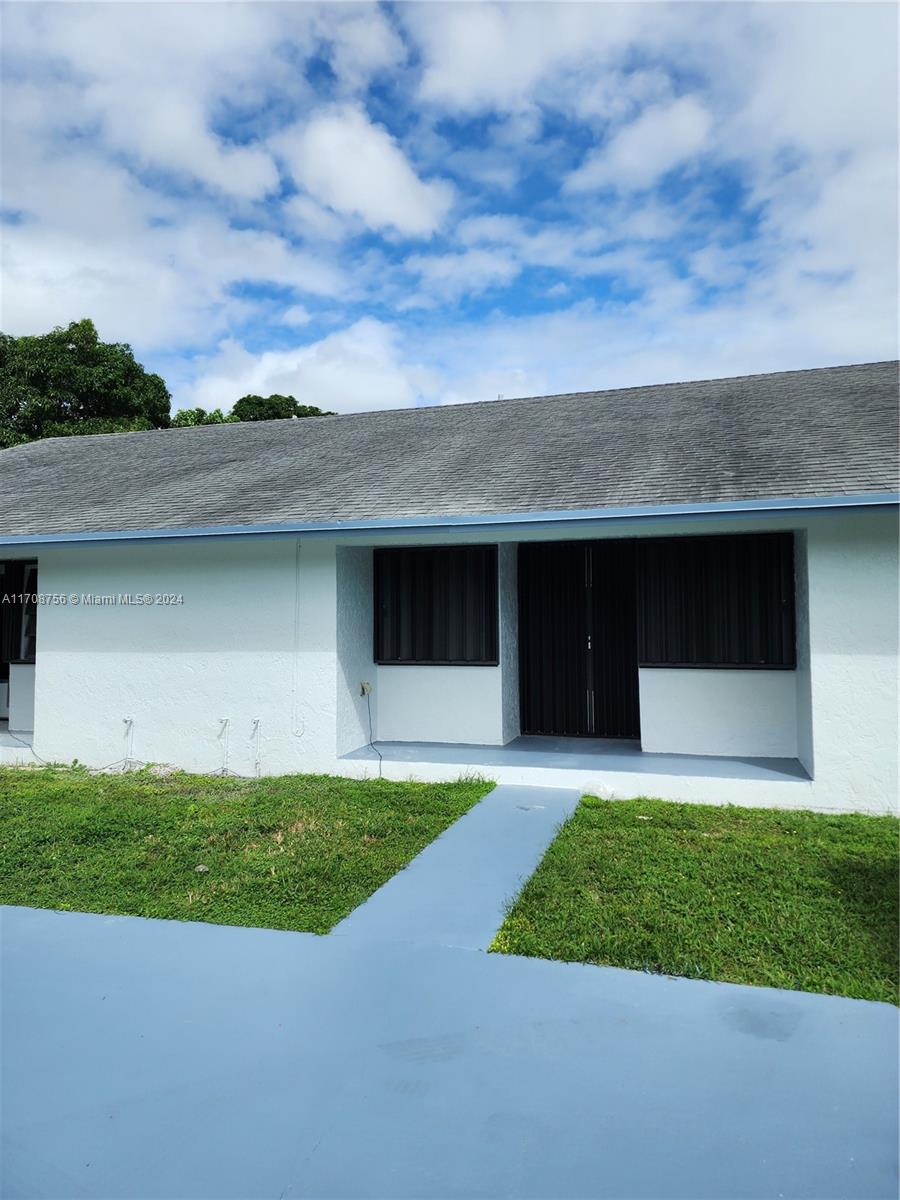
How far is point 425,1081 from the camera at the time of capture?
2.84 meters

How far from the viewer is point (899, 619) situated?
6359 mm

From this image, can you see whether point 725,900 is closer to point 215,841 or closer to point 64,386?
point 215,841

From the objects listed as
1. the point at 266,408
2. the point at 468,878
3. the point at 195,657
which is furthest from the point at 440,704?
the point at 266,408

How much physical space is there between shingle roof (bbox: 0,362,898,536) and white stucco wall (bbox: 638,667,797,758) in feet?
6.85

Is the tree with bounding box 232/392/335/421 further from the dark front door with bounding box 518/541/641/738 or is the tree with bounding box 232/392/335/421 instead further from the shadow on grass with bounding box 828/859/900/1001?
the shadow on grass with bounding box 828/859/900/1001

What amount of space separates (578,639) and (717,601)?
6.08ft

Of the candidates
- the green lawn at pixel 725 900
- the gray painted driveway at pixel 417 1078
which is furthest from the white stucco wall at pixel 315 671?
the gray painted driveway at pixel 417 1078

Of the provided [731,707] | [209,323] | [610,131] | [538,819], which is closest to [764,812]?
[731,707]

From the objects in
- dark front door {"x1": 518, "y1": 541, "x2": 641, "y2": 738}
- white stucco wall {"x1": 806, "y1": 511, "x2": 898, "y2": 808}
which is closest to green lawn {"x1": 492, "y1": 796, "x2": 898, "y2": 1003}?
white stucco wall {"x1": 806, "y1": 511, "x2": 898, "y2": 808}

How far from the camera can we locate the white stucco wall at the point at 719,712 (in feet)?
24.9

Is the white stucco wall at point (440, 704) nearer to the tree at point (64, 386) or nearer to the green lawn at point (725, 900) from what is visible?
the green lawn at point (725, 900)

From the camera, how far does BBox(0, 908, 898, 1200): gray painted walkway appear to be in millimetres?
2385

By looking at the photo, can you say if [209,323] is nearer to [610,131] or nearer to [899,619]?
[610,131]

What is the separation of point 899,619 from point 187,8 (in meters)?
8.65
